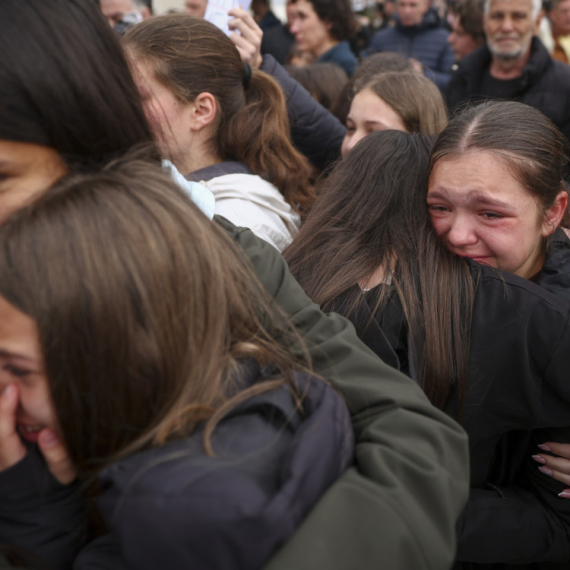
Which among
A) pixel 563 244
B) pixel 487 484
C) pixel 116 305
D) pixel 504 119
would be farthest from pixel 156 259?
pixel 563 244

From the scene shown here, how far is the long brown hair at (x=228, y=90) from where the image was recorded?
2.34 metres

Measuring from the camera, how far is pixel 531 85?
4242 mm

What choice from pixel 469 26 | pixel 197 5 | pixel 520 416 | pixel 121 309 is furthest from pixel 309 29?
pixel 121 309

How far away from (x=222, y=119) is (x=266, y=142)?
0.20 m

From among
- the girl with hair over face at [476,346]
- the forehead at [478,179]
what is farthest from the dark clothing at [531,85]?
the girl with hair over face at [476,346]

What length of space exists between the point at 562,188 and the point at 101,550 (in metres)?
1.83

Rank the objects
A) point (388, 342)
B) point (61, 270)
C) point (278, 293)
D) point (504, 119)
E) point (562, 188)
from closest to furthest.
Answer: point (61, 270) < point (278, 293) < point (388, 342) < point (504, 119) < point (562, 188)

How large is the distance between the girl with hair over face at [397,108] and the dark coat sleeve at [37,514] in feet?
7.54

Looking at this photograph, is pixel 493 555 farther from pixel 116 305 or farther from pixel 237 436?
pixel 116 305

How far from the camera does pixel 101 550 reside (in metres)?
0.92

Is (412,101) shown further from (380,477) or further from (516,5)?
(380,477)

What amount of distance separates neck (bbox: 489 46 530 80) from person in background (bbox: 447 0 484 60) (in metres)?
0.94

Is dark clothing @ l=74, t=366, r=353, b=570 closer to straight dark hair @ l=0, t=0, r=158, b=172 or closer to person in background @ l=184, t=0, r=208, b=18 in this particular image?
straight dark hair @ l=0, t=0, r=158, b=172

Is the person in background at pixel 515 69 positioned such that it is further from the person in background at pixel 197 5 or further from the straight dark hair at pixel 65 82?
the straight dark hair at pixel 65 82
